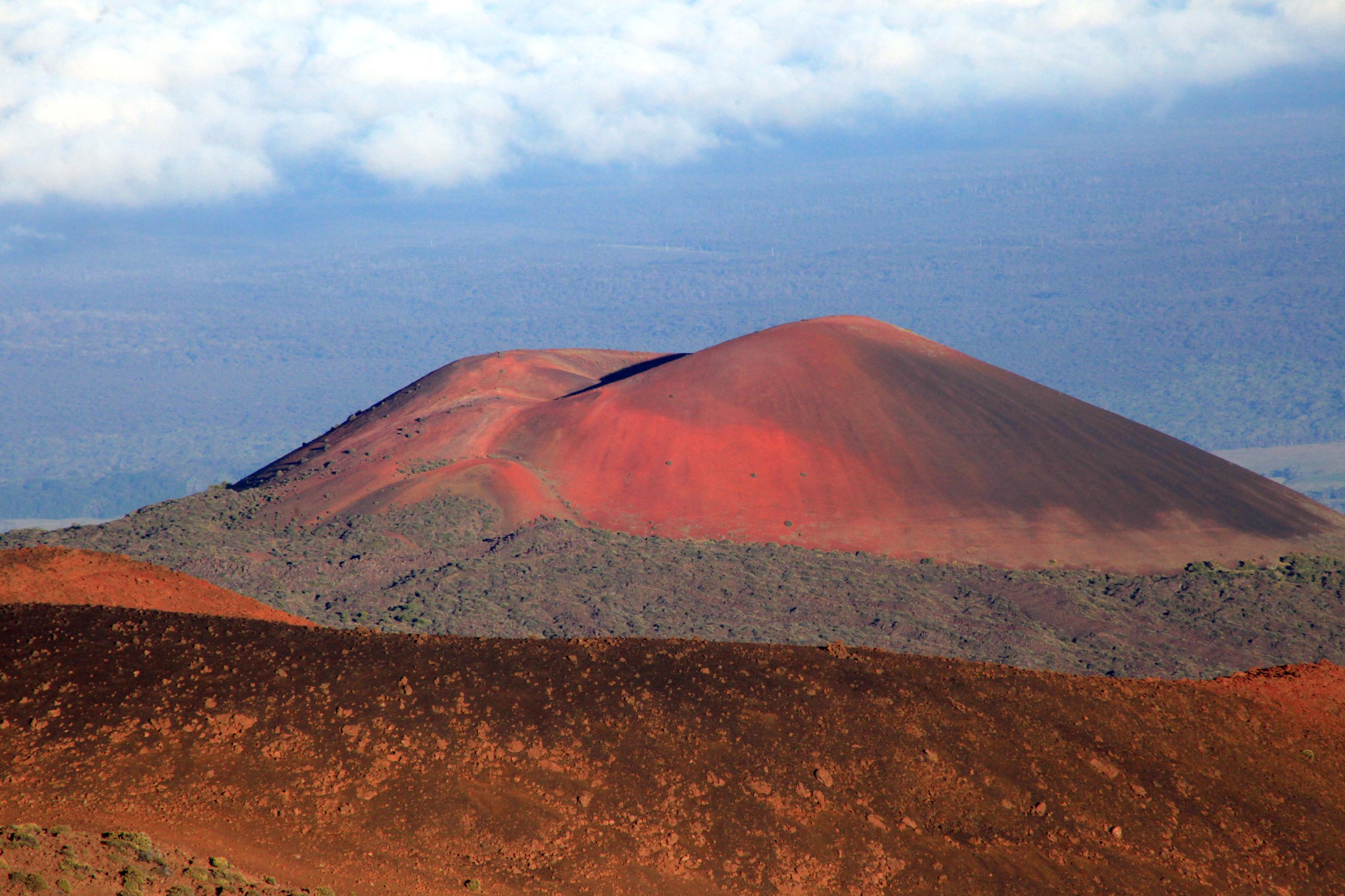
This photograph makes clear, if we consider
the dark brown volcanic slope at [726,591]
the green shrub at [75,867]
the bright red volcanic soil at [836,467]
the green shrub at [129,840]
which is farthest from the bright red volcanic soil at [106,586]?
the bright red volcanic soil at [836,467]

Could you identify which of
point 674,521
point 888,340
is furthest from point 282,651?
point 888,340

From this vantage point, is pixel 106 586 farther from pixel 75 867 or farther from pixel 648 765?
pixel 75 867

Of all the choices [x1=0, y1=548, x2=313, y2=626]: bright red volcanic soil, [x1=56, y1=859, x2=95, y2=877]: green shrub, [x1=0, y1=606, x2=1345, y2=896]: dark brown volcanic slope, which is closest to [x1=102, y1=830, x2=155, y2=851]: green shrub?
[x1=0, y1=606, x2=1345, y2=896]: dark brown volcanic slope

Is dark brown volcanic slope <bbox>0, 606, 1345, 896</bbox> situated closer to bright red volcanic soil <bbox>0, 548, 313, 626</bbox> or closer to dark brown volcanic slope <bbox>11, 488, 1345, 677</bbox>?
→ bright red volcanic soil <bbox>0, 548, 313, 626</bbox>

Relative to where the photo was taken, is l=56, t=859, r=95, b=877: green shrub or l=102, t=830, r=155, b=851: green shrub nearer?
l=56, t=859, r=95, b=877: green shrub

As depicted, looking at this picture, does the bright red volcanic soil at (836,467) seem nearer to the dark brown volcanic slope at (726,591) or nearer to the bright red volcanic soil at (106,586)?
the dark brown volcanic slope at (726,591)

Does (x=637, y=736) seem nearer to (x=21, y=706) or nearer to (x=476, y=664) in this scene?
(x=476, y=664)
